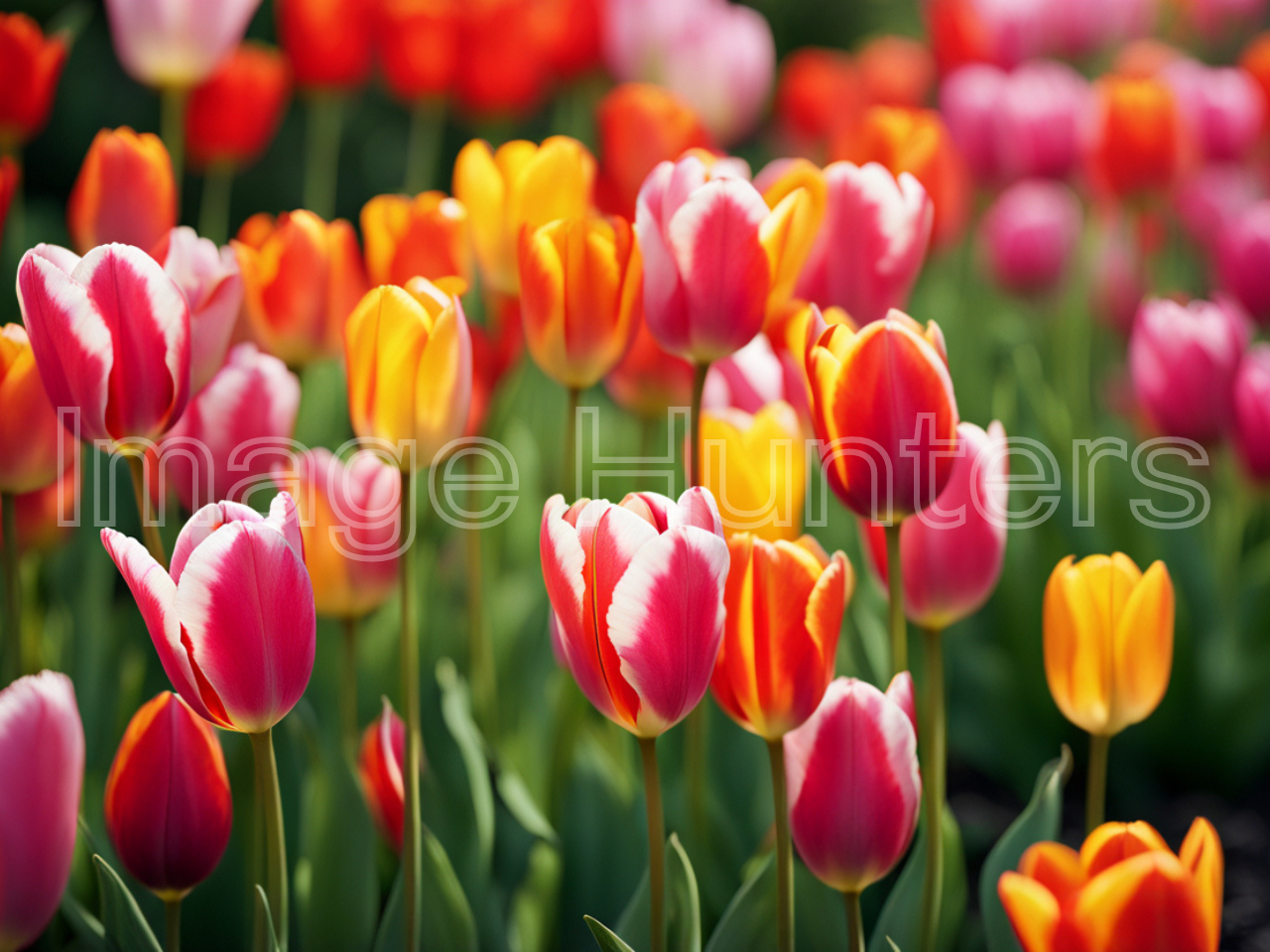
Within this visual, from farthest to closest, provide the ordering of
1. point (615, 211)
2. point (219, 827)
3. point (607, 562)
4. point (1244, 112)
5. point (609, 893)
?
point (1244, 112) → point (615, 211) → point (609, 893) → point (219, 827) → point (607, 562)

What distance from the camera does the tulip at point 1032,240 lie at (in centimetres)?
230

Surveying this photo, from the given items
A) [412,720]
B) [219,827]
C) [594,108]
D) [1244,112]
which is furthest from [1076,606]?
[594,108]

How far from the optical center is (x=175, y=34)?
4.97ft

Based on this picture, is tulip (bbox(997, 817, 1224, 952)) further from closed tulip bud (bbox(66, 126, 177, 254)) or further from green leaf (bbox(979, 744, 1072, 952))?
closed tulip bud (bbox(66, 126, 177, 254))

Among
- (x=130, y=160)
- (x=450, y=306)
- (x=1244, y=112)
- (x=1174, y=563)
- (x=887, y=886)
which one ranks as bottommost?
(x=887, y=886)

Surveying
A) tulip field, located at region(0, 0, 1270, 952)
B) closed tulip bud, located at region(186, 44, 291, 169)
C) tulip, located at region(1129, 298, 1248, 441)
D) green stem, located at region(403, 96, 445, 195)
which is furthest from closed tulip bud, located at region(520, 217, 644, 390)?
green stem, located at region(403, 96, 445, 195)

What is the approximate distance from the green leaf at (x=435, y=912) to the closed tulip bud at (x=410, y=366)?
0.32m

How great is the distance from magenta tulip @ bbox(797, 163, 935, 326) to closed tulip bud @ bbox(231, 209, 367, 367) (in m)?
0.48

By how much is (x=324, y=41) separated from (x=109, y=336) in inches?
55.6

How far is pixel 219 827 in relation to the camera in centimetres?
81

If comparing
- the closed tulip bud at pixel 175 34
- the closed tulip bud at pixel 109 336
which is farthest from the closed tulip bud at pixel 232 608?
the closed tulip bud at pixel 175 34

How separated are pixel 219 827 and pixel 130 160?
2.12 feet

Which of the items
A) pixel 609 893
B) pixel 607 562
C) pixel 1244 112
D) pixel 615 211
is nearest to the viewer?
pixel 607 562

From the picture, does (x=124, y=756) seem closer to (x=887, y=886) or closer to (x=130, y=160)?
(x=130, y=160)
